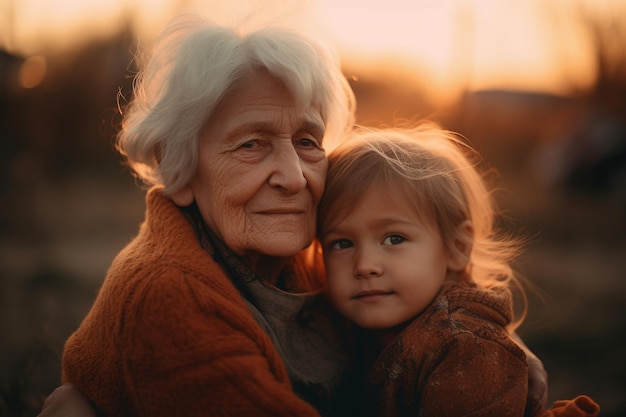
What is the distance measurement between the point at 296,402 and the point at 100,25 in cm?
1436

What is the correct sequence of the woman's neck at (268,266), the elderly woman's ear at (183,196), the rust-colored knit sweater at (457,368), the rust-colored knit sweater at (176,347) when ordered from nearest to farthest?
the rust-colored knit sweater at (176,347), the rust-colored knit sweater at (457,368), the elderly woman's ear at (183,196), the woman's neck at (268,266)

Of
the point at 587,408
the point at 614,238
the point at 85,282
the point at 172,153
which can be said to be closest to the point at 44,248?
the point at 85,282

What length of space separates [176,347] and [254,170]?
69cm

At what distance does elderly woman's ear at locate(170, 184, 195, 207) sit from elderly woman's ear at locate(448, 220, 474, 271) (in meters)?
1.01

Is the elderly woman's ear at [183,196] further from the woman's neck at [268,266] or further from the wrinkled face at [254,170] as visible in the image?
the woman's neck at [268,266]

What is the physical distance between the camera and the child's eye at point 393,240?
239cm

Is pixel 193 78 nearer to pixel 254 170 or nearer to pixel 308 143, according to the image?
pixel 254 170

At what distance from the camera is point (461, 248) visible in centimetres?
254

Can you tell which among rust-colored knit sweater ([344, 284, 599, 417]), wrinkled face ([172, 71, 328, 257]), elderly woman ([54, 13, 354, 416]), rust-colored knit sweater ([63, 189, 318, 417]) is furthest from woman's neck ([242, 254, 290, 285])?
rust-colored knit sweater ([344, 284, 599, 417])

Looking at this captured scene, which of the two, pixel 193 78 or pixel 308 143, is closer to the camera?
pixel 193 78

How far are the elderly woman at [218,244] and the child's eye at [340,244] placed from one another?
0.15m

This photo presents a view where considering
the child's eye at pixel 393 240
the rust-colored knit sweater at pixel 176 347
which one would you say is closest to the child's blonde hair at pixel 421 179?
the child's eye at pixel 393 240

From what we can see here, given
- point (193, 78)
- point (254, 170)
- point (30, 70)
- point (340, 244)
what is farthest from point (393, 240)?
point (30, 70)

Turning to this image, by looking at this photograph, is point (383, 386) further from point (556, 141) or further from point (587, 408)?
point (556, 141)
